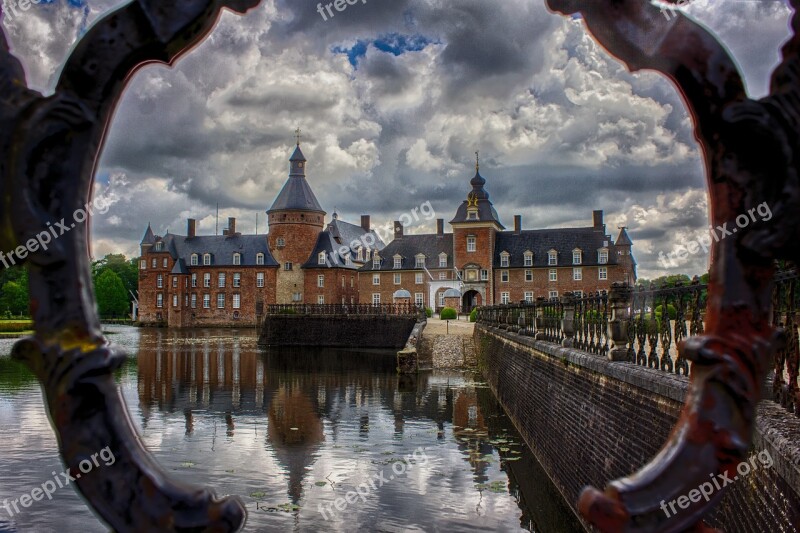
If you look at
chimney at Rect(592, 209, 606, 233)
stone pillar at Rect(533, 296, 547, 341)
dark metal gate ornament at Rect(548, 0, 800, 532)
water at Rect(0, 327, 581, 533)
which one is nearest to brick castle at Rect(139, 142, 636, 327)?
chimney at Rect(592, 209, 606, 233)

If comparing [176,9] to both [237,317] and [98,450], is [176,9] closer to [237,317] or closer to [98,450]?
[98,450]

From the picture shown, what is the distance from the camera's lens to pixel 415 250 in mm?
65062

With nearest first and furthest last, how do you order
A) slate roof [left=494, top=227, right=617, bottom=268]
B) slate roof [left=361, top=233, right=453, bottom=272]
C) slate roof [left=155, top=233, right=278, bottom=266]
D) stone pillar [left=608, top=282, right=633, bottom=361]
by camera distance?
1. stone pillar [left=608, top=282, right=633, bottom=361]
2. slate roof [left=494, top=227, right=617, bottom=268]
3. slate roof [left=361, top=233, right=453, bottom=272]
4. slate roof [left=155, top=233, right=278, bottom=266]

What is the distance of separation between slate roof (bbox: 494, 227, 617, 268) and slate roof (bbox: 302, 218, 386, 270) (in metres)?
15.9

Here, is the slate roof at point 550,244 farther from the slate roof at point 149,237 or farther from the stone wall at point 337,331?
the slate roof at point 149,237

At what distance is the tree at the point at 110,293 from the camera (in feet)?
235

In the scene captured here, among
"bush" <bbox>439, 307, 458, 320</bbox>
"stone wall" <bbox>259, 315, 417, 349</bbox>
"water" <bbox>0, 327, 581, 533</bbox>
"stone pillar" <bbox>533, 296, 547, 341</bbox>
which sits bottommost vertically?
"water" <bbox>0, 327, 581, 533</bbox>

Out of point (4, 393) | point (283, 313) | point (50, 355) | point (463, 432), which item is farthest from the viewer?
point (283, 313)

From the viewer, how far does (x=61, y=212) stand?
46.3 inches

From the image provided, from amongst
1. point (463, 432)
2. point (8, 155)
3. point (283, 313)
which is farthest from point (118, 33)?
point (283, 313)

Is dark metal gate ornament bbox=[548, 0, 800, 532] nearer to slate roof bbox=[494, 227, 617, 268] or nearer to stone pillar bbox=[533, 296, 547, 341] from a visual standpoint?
stone pillar bbox=[533, 296, 547, 341]

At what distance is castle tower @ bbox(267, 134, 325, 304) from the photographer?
65625mm

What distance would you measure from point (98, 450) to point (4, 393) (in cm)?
2161

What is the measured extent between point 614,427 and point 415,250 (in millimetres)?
57479
